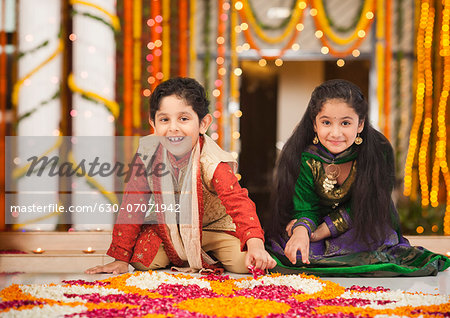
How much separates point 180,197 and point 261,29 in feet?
9.75

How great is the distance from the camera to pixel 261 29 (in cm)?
498

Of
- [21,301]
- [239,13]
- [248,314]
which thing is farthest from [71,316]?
[239,13]

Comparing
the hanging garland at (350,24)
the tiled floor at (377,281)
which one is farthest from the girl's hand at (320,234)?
the hanging garland at (350,24)

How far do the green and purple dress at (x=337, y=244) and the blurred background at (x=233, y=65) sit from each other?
2.00 meters

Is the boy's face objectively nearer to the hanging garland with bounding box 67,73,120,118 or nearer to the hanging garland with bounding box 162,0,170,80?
the hanging garland with bounding box 67,73,120,118

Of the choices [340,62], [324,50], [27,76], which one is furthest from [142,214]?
[340,62]

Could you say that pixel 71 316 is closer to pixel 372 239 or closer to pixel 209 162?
pixel 209 162

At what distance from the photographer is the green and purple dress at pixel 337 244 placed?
7.80 ft

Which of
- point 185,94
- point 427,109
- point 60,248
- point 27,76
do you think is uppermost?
point 27,76

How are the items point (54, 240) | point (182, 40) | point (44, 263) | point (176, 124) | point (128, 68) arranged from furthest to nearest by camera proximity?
1. point (182, 40)
2. point (128, 68)
3. point (54, 240)
4. point (44, 263)
5. point (176, 124)

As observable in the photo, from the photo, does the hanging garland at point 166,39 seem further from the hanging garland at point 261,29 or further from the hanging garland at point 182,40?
the hanging garland at point 261,29

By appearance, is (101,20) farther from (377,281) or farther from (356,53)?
(377,281)
